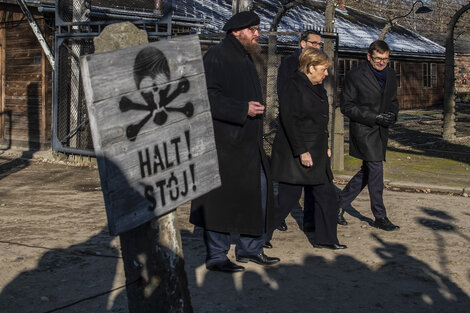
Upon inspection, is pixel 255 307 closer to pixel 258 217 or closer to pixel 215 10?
pixel 258 217

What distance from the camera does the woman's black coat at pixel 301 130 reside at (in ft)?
19.6

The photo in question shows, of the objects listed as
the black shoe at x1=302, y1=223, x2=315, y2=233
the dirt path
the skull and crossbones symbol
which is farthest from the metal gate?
the skull and crossbones symbol

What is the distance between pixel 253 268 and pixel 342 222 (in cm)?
188

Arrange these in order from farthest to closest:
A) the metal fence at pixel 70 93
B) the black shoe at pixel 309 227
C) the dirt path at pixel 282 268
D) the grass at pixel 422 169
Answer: the metal fence at pixel 70 93 < the grass at pixel 422 169 < the black shoe at pixel 309 227 < the dirt path at pixel 282 268

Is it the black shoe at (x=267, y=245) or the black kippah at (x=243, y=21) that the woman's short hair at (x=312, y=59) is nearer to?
the black kippah at (x=243, y=21)

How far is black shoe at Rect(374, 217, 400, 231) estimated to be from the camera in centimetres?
677

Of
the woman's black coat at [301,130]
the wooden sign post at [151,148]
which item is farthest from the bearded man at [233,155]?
the wooden sign post at [151,148]

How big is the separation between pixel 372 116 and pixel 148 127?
4.43m

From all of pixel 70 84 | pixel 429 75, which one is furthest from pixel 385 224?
pixel 429 75

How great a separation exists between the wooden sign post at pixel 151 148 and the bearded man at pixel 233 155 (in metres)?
2.11

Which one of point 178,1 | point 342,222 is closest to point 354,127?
point 342,222

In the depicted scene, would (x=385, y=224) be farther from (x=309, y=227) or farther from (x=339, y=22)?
(x=339, y=22)

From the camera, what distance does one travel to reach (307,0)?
22094mm

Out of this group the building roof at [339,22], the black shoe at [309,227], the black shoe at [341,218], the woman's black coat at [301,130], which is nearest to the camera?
the woman's black coat at [301,130]
